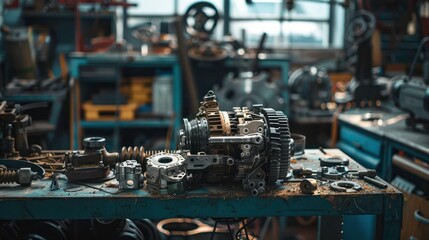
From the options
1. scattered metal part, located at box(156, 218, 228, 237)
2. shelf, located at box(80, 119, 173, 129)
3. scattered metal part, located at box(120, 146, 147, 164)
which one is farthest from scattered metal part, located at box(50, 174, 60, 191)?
shelf, located at box(80, 119, 173, 129)

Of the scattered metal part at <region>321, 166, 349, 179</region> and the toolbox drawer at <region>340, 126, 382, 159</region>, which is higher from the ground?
the scattered metal part at <region>321, 166, 349, 179</region>

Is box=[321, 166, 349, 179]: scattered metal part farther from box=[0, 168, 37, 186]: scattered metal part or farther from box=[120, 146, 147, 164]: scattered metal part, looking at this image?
box=[0, 168, 37, 186]: scattered metal part

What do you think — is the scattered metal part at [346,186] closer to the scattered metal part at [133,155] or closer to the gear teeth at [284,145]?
the gear teeth at [284,145]

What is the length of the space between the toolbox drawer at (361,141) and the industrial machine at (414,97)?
23 centimetres

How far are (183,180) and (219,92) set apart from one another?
80.6 inches

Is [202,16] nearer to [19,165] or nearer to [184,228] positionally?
[184,228]


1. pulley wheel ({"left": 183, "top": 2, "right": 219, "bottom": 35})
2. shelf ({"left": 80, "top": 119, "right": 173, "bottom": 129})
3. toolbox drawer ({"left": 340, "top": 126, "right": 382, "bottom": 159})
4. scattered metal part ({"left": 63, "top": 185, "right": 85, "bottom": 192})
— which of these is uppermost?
pulley wheel ({"left": 183, "top": 2, "right": 219, "bottom": 35})

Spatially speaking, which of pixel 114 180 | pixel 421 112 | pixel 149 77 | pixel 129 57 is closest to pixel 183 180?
pixel 114 180

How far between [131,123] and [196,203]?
2.33m

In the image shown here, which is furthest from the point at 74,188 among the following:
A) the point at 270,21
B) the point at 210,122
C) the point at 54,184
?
the point at 270,21

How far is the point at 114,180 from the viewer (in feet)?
5.60

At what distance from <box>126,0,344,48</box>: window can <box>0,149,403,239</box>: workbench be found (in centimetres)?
380

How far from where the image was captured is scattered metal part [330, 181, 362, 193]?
64.1 inches

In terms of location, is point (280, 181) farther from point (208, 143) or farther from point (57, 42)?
point (57, 42)
